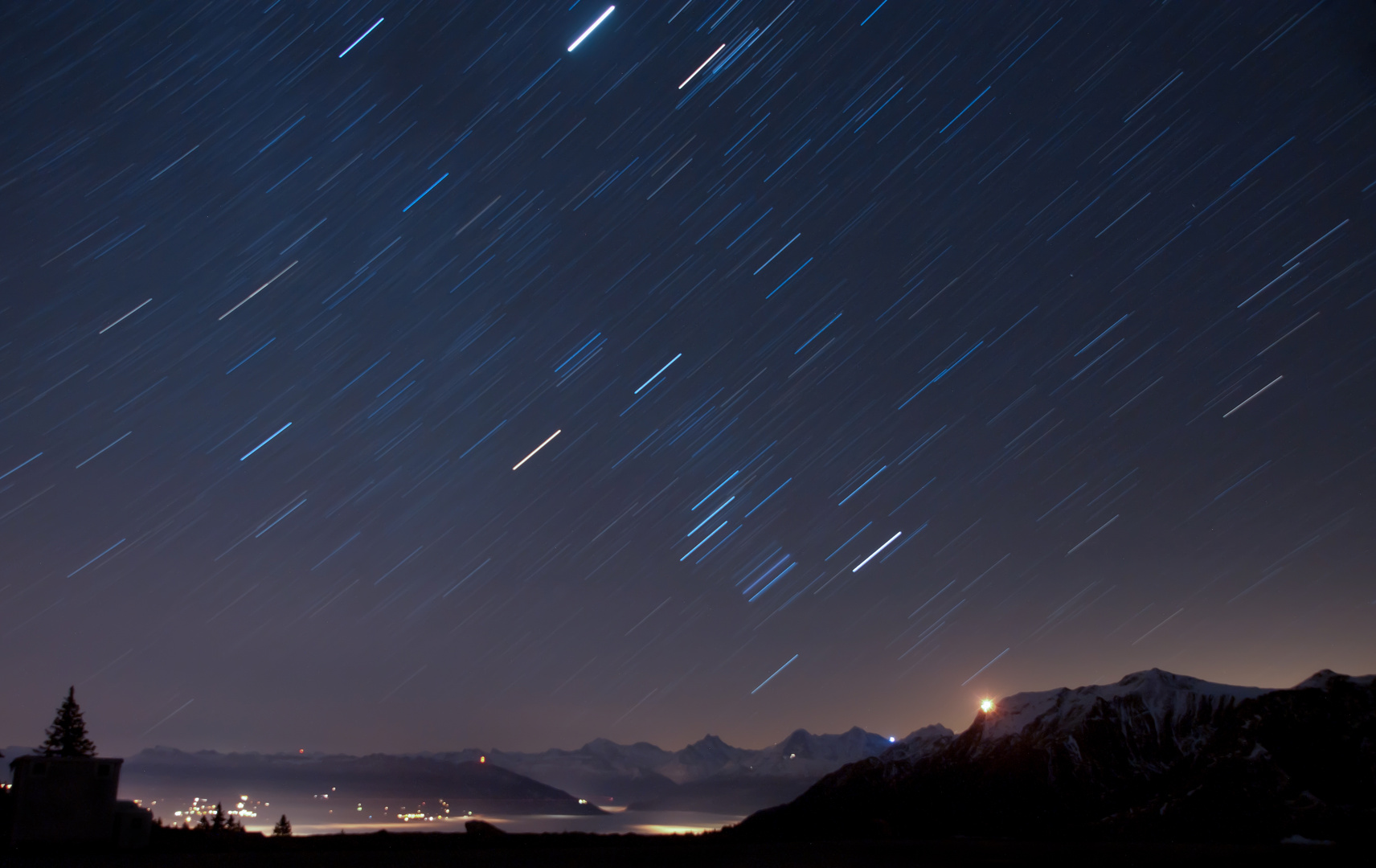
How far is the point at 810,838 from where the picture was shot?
3606 centimetres

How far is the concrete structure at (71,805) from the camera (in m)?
27.2

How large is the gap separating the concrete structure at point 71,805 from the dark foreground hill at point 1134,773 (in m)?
24.5

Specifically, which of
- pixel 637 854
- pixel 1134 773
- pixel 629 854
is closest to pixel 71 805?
pixel 629 854

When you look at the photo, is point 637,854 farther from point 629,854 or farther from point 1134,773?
point 1134,773

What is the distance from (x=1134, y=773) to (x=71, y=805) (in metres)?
110

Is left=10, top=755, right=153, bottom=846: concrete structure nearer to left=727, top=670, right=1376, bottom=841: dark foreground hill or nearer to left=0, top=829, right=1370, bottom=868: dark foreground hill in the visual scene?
left=0, top=829, right=1370, bottom=868: dark foreground hill

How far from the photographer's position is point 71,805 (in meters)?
27.8

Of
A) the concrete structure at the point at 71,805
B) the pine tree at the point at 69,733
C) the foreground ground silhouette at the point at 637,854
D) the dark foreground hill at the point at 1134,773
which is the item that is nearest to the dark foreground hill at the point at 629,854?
the foreground ground silhouette at the point at 637,854

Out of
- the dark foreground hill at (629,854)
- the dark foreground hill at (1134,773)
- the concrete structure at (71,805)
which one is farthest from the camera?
the dark foreground hill at (1134,773)

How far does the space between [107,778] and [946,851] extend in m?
30.2

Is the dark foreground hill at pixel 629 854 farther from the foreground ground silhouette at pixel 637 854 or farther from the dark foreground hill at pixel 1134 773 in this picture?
the dark foreground hill at pixel 1134 773

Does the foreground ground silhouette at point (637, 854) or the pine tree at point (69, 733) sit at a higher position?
the pine tree at point (69, 733)

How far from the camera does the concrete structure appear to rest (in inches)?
1070

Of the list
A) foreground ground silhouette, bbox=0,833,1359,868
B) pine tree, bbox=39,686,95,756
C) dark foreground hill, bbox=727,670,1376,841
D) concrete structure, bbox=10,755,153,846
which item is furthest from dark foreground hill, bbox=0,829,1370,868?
pine tree, bbox=39,686,95,756
